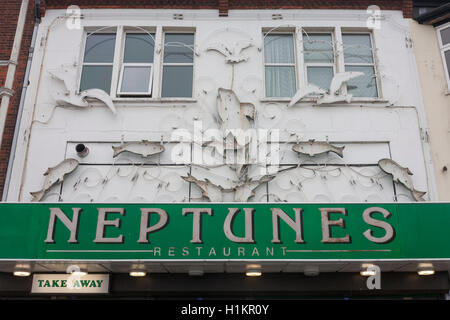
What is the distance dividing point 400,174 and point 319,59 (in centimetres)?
321

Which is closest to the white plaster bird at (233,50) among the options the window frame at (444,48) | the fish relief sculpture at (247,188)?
the fish relief sculpture at (247,188)

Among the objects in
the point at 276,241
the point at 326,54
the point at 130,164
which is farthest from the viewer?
the point at 326,54

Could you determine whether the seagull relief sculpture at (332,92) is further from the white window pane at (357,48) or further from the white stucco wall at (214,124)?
the white window pane at (357,48)

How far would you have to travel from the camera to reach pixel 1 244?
731 cm

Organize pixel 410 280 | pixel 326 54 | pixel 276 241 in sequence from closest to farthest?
pixel 276 241 → pixel 410 280 → pixel 326 54

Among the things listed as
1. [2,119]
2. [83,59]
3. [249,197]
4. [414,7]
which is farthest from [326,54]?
[2,119]

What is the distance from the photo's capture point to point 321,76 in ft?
32.1

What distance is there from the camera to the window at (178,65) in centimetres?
971

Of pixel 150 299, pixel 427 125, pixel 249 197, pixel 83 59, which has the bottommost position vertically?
pixel 150 299

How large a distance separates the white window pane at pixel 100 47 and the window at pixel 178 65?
50.5 inches

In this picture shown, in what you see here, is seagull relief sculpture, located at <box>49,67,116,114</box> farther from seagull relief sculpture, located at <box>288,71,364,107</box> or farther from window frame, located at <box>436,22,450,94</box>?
window frame, located at <box>436,22,450,94</box>

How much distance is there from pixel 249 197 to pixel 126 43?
480 centimetres

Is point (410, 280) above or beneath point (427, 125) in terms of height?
beneath

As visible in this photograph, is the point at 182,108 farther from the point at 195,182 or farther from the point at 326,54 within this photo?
the point at 326,54
